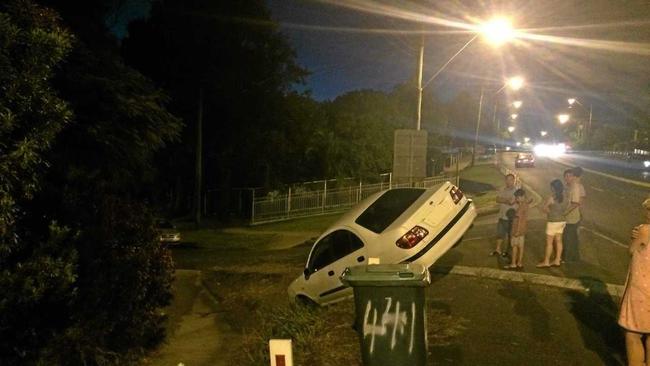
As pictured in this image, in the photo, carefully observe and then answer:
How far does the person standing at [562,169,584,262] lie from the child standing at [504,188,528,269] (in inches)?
25.5

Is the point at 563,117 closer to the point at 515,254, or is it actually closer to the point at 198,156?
the point at 198,156

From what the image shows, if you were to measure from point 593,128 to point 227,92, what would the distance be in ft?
246

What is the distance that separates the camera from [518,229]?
10.1 metres

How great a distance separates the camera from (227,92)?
2723 cm

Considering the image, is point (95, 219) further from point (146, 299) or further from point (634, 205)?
point (634, 205)

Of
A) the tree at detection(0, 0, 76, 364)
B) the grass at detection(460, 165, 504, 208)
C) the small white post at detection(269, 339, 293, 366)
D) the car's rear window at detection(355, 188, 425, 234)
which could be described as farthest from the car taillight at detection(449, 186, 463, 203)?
the grass at detection(460, 165, 504, 208)

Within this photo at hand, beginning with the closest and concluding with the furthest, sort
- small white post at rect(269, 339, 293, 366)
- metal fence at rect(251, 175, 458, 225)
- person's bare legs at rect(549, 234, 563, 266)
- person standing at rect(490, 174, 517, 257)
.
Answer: small white post at rect(269, 339, 293, 366)
person's bare legs at rect(549, 234, 563, 266)
person standing at rect(490, 174, 517, 257)
metal fence at rect(251, 175, 458, 225)

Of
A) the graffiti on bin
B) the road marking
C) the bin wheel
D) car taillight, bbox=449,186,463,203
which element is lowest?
the bin wheel

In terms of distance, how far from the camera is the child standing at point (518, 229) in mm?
10211

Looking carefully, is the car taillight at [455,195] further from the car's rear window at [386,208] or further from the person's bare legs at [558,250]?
the person's bare legs at [558,250]

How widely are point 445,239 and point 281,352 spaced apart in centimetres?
551

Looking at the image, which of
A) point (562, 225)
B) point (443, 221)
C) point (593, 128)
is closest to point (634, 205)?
point (562, 225)

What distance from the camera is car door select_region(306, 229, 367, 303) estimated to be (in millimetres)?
9195

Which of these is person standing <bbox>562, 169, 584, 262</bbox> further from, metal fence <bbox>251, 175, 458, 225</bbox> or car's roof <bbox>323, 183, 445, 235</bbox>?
metal fence <bbox>251, 175, 458, 225</bbox>
